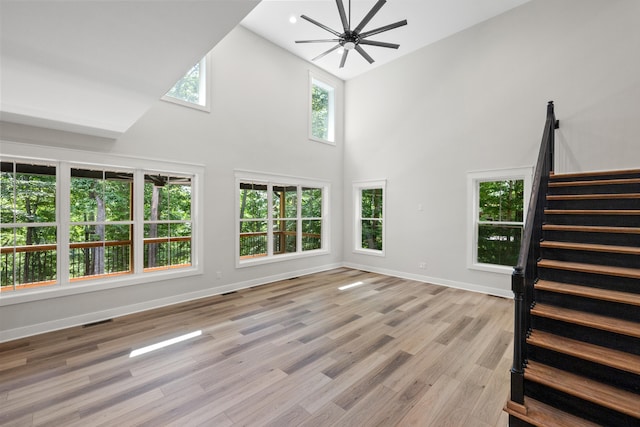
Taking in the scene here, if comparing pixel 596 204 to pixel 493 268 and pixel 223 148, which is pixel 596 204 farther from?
pixel 223 148

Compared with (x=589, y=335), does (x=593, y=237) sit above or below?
above

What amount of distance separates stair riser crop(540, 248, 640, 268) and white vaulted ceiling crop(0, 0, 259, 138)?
3.21 metres

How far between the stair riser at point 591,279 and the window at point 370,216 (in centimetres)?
390

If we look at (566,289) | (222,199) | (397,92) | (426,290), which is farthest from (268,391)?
(397,92)

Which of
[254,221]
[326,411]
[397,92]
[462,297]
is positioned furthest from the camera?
[397,92]

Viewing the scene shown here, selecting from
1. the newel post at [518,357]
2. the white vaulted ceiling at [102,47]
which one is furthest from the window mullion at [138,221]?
the newel post at [518,357]

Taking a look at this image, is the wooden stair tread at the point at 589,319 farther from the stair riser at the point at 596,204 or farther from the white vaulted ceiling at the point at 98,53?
the white vaulted ceiling at the point at 98,53

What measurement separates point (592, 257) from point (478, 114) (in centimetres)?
336

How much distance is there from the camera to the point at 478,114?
503cm

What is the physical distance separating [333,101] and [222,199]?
3.89 meters

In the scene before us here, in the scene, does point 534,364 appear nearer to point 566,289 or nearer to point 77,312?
point 566,289

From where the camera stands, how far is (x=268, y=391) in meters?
2.25

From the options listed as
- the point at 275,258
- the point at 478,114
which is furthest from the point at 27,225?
the point at 478,114

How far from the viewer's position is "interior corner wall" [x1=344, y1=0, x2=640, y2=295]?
3904 millimetres
